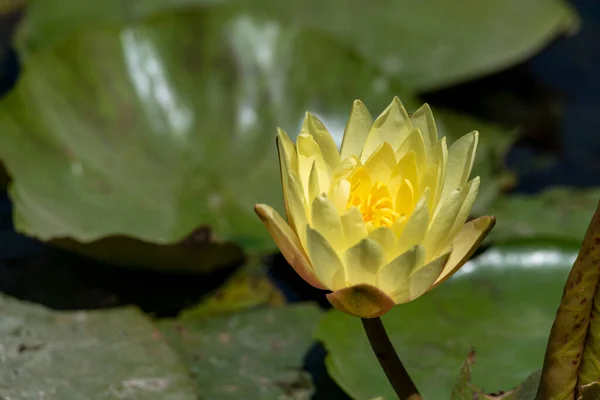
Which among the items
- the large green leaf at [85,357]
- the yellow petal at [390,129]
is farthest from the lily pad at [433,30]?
the yellow petal at [390,129]

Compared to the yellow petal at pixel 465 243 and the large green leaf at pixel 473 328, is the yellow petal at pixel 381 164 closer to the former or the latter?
the yellow petal at pixel 465 243

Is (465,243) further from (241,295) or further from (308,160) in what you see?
(241,295)

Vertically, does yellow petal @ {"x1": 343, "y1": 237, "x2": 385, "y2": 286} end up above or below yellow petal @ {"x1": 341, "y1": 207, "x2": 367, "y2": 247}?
below

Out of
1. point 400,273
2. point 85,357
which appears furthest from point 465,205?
point 85,357

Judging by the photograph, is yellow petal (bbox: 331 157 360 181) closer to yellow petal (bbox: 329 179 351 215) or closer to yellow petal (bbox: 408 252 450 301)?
yellow petal (bbox: 329 179 351 215)

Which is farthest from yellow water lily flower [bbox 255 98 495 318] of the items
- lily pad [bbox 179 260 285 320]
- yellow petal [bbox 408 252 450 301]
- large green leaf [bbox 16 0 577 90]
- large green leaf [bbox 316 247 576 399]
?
large green leaf [bbox 16 0 577 90]

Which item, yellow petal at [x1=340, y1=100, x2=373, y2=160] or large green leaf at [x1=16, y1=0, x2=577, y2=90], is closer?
yellow petal at [x1=340, y1=100, x2=373, y2=160]
